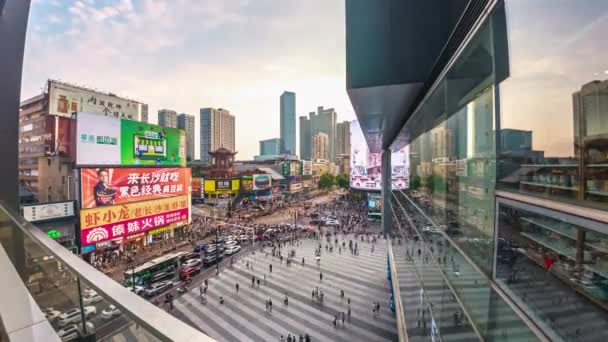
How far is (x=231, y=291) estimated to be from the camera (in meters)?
14.8

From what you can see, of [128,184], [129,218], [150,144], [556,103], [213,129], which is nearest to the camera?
[556,103]

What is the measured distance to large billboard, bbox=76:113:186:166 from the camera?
683 inches

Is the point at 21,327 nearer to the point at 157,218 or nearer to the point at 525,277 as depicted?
the point at 525,277

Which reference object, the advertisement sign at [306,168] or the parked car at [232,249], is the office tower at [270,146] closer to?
the advertisement sign at [306,168]

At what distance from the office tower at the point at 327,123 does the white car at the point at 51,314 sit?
14548 centimetres

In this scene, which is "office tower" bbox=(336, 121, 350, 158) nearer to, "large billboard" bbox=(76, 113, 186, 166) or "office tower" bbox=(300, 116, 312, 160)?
"office tower" bbox=(300, 116, 312, 160)

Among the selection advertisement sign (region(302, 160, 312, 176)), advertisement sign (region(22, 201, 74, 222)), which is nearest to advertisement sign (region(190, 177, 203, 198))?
advertisement sign (region(22, 201, 74, 222))

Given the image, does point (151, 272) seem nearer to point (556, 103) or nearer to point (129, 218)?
point (129, 218)

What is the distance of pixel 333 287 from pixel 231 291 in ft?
18.8

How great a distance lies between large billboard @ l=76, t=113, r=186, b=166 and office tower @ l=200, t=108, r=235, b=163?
7669 cm

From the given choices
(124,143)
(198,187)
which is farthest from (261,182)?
(124,143)

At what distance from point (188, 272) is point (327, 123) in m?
144

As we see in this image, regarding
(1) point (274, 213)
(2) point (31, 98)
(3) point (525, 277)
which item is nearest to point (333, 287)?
(3) point (525, 277)

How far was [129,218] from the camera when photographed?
19297 mm
